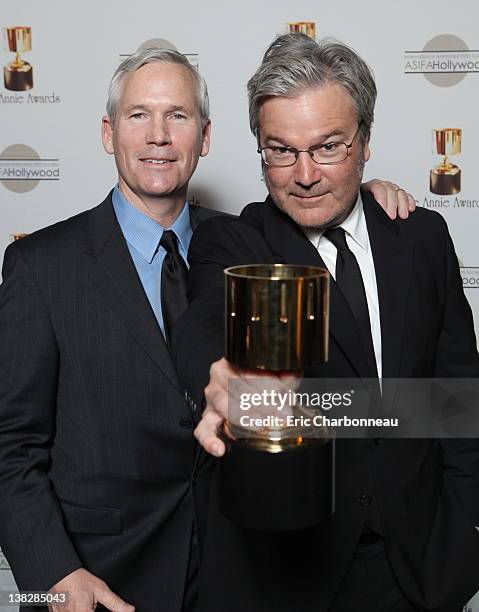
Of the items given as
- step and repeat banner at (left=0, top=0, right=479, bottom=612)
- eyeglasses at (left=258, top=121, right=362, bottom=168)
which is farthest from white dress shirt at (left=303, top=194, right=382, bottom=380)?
step and repeat banner at (left=0, top=0, right=479, bottom=612)

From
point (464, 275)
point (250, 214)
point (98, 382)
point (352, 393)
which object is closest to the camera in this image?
point (352, 393)

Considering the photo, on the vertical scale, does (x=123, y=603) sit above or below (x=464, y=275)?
below

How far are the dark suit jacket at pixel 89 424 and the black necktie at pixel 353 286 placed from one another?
0.38 metres

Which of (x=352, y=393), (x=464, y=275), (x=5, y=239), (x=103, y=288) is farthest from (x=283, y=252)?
(x=5, y=239)

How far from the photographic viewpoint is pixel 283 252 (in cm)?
125

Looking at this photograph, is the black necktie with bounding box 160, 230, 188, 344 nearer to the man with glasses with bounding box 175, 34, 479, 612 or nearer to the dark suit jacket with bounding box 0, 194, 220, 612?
the dark suit jacket with bounding box 0, 194, 220, 612

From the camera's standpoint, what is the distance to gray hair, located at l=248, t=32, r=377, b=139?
1208 mm

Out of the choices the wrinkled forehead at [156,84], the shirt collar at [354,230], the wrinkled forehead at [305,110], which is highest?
the wrinkled forehead at [156,84]

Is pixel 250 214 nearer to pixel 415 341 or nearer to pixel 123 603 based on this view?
pixel 415 341

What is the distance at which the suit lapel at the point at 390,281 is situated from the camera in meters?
1.22

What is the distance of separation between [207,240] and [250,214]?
0.12 meters

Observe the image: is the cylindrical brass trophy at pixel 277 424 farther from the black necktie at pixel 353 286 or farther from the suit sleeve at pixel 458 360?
the suit sleeve at pixel 458 360

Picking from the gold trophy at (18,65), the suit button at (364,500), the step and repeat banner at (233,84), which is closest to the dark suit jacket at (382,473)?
the suit button at (364,500)

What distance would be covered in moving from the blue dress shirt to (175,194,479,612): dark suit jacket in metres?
0.23
